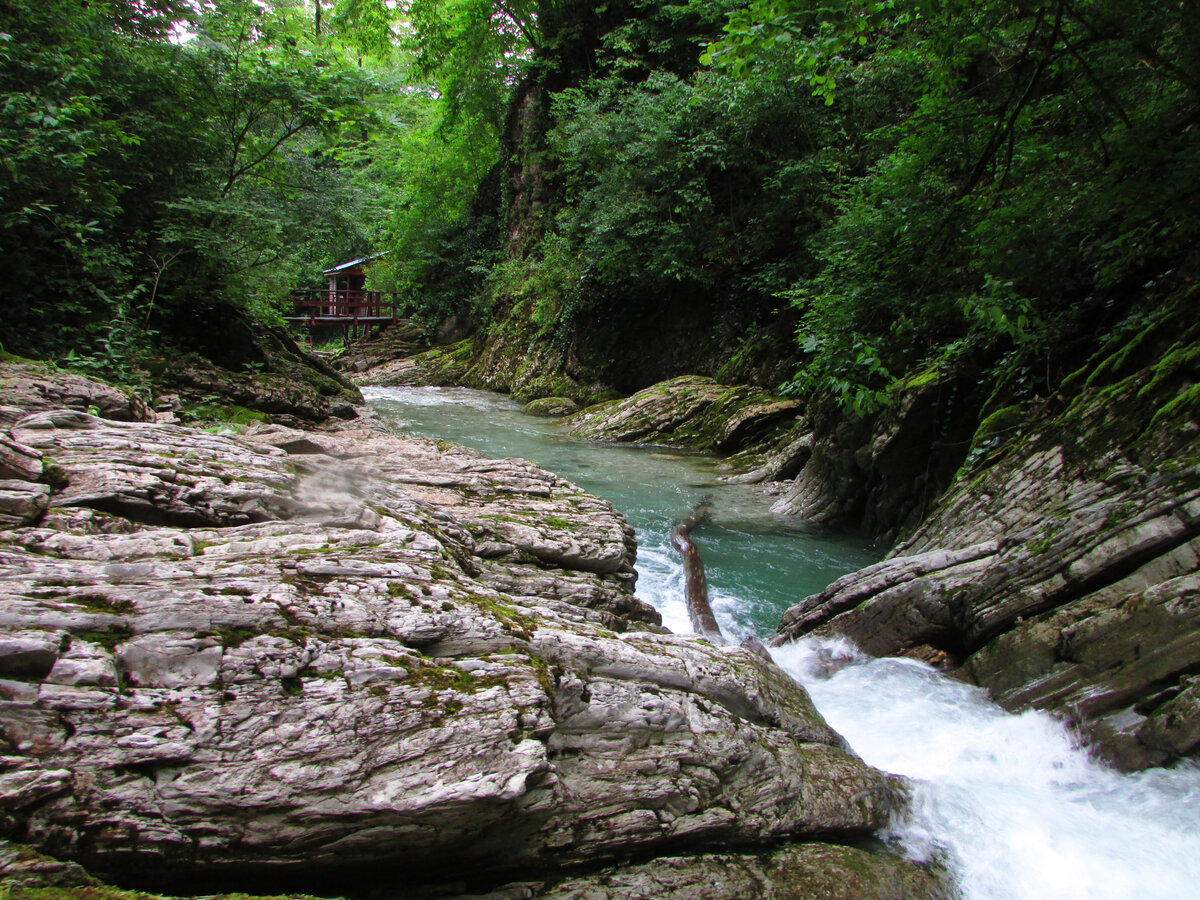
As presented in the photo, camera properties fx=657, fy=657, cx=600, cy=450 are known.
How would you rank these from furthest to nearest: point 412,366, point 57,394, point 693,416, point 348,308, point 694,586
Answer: point 348,308 → point 412,366 → point 693,416 → point 694,586 → point 57,394

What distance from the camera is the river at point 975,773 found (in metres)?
3.41

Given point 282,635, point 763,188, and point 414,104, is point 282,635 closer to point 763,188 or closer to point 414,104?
point 763,188

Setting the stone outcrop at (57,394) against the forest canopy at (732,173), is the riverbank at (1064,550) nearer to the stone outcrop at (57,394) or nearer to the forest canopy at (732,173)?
the forest canopy at (732,173)

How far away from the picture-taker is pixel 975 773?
4316 mm

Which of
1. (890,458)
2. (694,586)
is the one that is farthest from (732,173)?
(694,586)

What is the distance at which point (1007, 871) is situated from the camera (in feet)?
11.1

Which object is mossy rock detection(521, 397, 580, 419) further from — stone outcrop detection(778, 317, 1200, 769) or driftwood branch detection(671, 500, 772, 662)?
stone outcrop detection(778, 317, 1200, 769)

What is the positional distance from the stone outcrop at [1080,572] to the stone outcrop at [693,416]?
289 inches

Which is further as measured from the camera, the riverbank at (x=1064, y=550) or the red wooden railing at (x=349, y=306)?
the red wooden railing at (x=349, y=306)

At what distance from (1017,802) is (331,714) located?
4029mm

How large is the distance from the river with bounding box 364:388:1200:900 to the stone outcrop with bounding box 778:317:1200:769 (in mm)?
221

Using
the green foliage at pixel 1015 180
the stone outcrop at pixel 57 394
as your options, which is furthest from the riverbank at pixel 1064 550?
the stone outcrop at pixel 57 394

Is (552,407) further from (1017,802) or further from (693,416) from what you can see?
(1017,802)

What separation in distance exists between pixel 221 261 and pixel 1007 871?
12197mm
